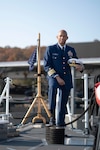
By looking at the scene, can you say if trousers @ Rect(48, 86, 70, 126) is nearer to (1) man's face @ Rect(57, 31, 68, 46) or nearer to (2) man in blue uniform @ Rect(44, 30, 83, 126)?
(2) man in blue uniform @ Rect(44, 30, 83, 126)

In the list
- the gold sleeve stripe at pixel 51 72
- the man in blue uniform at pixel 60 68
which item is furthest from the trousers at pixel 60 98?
the gold sleeve stripe at pixel 51 72

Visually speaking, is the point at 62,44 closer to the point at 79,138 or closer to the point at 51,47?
the point at 51,47

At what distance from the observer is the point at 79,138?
4.85 meters

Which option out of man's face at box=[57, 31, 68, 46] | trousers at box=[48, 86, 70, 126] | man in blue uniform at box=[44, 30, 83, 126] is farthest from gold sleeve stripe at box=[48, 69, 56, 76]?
man's face at box=[57, 31, 68, 46]

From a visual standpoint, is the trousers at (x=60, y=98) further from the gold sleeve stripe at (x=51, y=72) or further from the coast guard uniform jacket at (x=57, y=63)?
the gold sleeve stripe at (x=51, y=72)

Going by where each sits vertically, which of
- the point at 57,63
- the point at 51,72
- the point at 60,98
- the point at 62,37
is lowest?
the point at 60,98

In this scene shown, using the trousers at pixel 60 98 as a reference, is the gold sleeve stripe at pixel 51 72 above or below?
above

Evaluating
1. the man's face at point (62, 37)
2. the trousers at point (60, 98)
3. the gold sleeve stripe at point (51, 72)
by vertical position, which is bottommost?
the trousers at point (60, 98)

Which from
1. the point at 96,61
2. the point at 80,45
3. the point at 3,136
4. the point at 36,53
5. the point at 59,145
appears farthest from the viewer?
the point at 80,45

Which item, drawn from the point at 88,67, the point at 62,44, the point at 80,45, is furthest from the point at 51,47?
the point at 80,45

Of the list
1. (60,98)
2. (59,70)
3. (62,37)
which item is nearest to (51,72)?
(59,70)

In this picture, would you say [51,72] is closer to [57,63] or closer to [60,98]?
[57,63]

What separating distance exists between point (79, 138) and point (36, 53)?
11.2ft

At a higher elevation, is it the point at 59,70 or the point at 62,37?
the point at 62,37
